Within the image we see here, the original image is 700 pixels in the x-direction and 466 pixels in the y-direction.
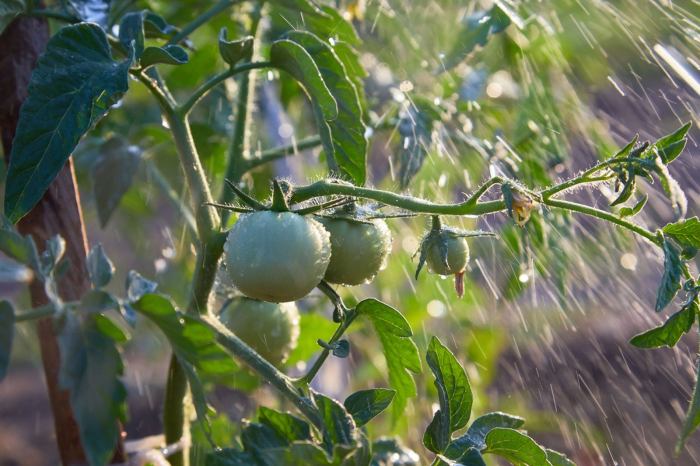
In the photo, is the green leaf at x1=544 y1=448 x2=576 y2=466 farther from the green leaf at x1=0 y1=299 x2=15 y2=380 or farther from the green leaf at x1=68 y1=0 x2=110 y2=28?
the green leaf at x1=68 y1=0 x2=110 y2=28

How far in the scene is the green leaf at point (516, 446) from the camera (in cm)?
58

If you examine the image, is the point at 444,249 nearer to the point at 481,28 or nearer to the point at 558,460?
the point at 558,460

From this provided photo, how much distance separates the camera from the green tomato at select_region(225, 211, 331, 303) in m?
0.62

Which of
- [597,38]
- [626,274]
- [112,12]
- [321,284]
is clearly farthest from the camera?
[626,274]

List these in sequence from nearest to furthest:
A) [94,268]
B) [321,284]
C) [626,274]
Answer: [94,268] < [321,284] < [626,274]

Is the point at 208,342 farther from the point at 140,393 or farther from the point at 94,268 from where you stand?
the point at 140,393

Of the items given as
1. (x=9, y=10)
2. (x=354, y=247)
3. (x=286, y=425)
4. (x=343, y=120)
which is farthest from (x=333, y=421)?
(x=9, y=10)

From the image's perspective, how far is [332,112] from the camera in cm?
66

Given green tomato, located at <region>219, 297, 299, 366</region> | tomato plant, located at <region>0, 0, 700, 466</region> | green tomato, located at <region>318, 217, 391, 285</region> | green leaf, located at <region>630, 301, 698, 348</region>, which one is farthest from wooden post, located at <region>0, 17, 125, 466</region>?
green leaf, located at <region>630, 301, 698, 348</region>

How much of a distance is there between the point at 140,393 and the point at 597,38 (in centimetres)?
216

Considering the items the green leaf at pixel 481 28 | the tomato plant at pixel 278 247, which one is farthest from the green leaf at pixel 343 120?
the green leaf at pixel 481 28

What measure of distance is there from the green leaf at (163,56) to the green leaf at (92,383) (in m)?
0.22

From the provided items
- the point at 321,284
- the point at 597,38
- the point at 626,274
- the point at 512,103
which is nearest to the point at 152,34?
the point at 321,284

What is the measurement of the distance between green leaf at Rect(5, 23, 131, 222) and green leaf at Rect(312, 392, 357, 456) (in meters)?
0.25
